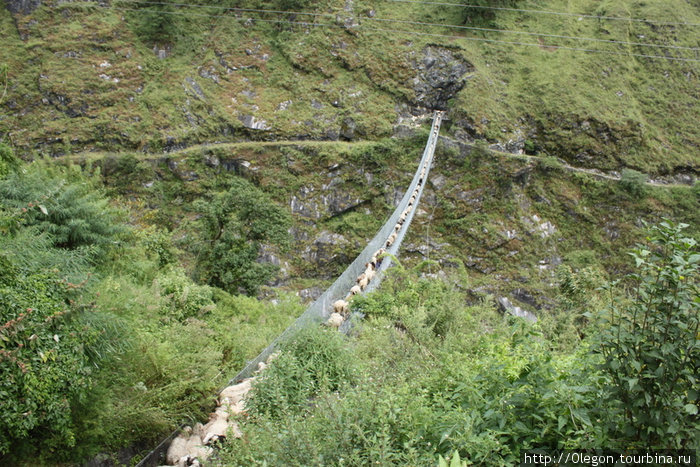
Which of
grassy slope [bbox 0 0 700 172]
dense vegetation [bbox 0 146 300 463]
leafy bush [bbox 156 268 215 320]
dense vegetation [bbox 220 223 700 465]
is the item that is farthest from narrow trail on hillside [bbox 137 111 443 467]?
grassy slope [bbox 0 0 700 172]

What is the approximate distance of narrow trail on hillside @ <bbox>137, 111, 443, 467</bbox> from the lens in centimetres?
348

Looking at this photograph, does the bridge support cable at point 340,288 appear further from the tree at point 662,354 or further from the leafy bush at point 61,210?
the tree at point 662,354

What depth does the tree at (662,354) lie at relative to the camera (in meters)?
1.70

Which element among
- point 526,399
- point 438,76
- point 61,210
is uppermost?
point 526,399

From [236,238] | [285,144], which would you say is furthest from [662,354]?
[285,144]

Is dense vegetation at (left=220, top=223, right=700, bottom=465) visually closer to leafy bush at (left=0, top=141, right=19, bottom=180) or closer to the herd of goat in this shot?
the herd of goat

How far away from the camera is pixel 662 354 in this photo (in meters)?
1.72

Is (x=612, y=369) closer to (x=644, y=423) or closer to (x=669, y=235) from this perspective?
(x=644, y=423)

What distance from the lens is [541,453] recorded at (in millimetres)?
2053

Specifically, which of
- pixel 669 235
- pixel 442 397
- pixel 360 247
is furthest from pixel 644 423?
pixel 360 247

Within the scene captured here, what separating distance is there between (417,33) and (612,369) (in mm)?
22472

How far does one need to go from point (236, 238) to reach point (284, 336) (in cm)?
569

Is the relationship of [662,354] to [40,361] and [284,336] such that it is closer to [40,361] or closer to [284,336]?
[40,361]

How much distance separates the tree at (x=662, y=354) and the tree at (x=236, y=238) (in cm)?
843
